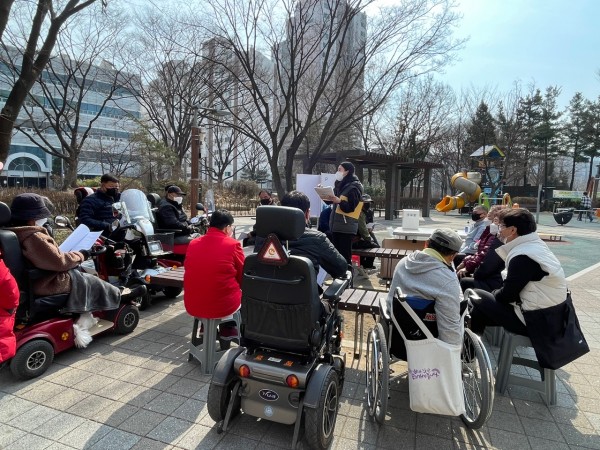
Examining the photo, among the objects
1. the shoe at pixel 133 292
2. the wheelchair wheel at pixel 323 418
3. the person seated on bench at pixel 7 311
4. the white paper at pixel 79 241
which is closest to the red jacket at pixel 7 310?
the person seated on bench at pixel 7 311

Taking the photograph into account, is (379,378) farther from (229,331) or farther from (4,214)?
(4,214)

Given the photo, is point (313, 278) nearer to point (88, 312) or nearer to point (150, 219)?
point (88, 312)

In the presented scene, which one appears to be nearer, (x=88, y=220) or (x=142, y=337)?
(x=142, y=337)

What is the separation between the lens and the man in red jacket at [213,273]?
332 centimetres

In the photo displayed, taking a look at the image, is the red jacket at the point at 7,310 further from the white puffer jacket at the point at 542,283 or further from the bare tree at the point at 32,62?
the bare tree at the point at 32,62

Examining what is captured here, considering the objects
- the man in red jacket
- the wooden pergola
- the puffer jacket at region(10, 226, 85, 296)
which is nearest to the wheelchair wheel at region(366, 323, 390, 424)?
the man in red jacket

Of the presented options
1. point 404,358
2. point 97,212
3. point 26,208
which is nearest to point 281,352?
point 404,358

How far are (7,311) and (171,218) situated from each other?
347 centimetres

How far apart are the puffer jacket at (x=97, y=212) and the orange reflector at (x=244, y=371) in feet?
12.6

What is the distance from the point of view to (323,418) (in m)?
2.38

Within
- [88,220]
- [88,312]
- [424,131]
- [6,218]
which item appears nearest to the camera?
[6,218]

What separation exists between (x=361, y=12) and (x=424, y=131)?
19145 mm

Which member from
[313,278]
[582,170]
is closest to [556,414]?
[313,278]

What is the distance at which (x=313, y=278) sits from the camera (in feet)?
7.98
